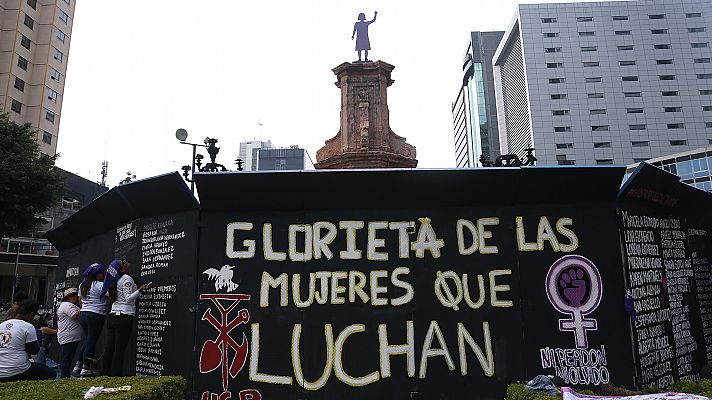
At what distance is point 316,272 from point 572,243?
162 inches

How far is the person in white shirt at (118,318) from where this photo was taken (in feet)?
26.0

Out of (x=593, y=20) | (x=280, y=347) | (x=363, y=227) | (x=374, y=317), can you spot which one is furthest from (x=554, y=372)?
(x=593, y=20)

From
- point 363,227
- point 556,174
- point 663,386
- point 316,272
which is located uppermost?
point 556,174

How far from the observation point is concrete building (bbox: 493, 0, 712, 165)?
79.1 metres

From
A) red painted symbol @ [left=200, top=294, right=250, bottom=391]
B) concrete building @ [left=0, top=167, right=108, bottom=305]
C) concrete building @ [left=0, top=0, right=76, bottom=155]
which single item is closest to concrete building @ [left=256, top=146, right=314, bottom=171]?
concrete building @ [left=0, top=0, right=76, bottom=155]

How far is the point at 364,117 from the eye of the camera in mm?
18016

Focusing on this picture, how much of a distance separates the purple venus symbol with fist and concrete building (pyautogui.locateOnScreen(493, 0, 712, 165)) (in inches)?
2944

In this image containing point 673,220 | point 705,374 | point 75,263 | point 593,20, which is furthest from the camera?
point 593,20

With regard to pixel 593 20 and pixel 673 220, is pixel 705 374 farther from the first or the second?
pixel 593 20

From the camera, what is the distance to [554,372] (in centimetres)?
717

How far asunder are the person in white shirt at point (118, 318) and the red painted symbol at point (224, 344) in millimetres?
1477

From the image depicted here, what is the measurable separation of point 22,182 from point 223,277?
22.2 meters

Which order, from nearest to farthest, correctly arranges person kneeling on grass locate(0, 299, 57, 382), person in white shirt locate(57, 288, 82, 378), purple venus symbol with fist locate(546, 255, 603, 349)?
1. person kneeling on grass locate(0, 299, 57, 382)
2. purple venus symbol with fist locate(546, 255, 603, 349)
3. person in white shirt locate(57, 288, 82, 378)

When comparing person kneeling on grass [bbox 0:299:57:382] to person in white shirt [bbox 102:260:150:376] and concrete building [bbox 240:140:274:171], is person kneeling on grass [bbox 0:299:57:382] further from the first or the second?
concrete building [bbox 240:140:274:171]
